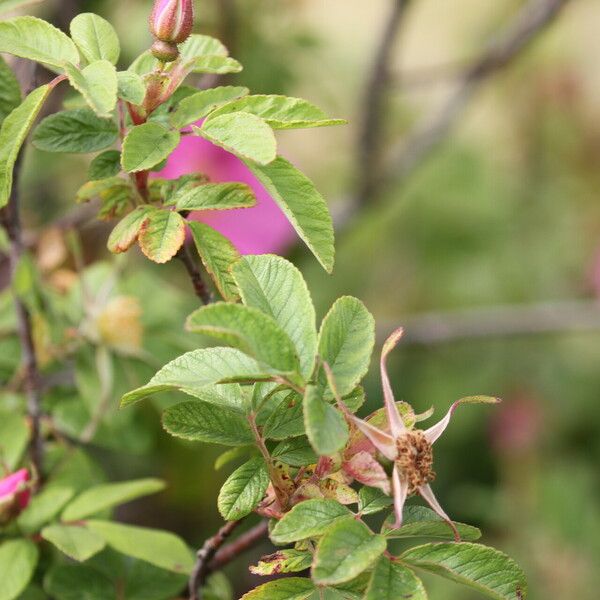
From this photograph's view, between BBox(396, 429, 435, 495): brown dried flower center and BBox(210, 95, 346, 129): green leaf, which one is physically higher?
BBox(210, 95, 346, 129): green leaf

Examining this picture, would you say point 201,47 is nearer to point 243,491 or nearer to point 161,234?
point 161,234

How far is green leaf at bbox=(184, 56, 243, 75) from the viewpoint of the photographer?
22.1 inches

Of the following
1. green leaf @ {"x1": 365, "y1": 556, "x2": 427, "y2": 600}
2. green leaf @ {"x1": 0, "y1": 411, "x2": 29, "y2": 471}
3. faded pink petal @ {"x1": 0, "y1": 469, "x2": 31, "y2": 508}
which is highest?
green leaf @ {"x1": 365, "y1": 556, "x2": 427, "y2": 600}

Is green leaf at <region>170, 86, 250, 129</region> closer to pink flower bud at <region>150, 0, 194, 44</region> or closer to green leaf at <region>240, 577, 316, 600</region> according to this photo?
pink flower bud at <region>150, 0, 194, 44</region>

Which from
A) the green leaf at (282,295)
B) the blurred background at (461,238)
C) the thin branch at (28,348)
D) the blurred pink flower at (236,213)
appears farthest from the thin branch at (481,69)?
the green leaf at (282,295)

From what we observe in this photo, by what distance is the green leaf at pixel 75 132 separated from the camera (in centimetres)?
58

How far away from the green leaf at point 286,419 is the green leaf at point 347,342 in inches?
1.1

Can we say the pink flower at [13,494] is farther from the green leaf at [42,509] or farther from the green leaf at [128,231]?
the green leaf at [128,231]

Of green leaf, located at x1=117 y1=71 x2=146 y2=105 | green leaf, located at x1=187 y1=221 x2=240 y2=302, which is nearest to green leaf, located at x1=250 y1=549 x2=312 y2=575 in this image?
green leaf, located at x1=187 y1=221 x2=240 y2=302

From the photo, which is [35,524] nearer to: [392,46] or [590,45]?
[392,46]

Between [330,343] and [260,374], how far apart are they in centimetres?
5

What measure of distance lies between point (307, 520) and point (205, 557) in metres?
0.14

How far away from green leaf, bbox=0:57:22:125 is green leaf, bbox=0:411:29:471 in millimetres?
249

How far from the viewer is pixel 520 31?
1.46 metres
